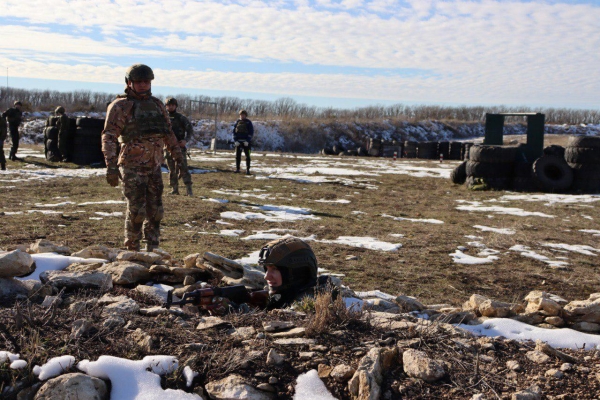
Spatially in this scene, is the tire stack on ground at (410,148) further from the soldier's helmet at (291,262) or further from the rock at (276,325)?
the rock at (276,325)

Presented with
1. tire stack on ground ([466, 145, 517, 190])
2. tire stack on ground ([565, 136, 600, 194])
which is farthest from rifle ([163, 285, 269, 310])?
tire stack on ground ([565, 136, 600, 194])

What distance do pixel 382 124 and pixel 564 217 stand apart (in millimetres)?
43201

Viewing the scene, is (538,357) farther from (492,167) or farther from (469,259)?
(492,167)

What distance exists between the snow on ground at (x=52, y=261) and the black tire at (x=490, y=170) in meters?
12.6

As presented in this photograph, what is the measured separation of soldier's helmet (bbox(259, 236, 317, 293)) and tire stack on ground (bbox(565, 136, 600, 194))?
13303 mm

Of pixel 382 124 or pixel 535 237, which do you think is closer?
pixel 535 237

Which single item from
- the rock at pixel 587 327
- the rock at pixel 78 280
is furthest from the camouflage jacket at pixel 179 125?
the rock at pixel 587 327

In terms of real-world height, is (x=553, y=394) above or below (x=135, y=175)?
below

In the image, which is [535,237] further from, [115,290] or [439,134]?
[439,134]

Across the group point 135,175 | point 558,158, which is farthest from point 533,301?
point 558,158

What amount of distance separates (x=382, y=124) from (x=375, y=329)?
169ft

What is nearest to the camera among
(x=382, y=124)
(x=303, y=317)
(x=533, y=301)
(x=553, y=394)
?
(x=553, y=394)

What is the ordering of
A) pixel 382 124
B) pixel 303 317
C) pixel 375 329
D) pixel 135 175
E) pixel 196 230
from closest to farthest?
pixel 375 329 < pixel 303 317 < pixel 135 175 < pixel 196 230 < pixel 382 124

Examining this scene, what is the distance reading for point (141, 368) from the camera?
287cm
